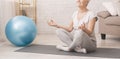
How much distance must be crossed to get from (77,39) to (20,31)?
90 cm

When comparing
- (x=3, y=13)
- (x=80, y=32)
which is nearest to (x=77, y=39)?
(x=80, y=32)

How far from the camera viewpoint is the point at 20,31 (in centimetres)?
315

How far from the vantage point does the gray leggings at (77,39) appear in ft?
8.66

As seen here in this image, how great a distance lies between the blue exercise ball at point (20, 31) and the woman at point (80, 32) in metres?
0.57

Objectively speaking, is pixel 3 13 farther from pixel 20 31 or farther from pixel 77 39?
pixel 77 39

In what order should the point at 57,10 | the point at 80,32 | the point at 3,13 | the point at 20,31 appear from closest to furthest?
the point at 80,32
the point at 20,31
the point at 3,13
the point at 57,10

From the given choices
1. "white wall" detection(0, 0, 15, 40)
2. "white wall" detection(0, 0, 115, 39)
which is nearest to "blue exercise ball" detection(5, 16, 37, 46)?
"white wall" detection(0, 0, 15, 40)

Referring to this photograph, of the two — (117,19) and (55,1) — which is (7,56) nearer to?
(117,19)

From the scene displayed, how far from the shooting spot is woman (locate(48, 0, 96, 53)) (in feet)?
8.73

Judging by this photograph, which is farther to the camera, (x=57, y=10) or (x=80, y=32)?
(x=57, y=10)

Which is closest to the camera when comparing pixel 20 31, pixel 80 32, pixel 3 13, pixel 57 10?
Answer: pixel 80 32

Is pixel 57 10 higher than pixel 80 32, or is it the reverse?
pixel 57 10

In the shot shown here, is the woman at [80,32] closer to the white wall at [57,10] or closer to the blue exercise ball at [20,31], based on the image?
the blue exercise ball at [20,31]

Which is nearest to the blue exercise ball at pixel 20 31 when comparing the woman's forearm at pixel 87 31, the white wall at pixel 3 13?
the white wall at pixel 3 13
